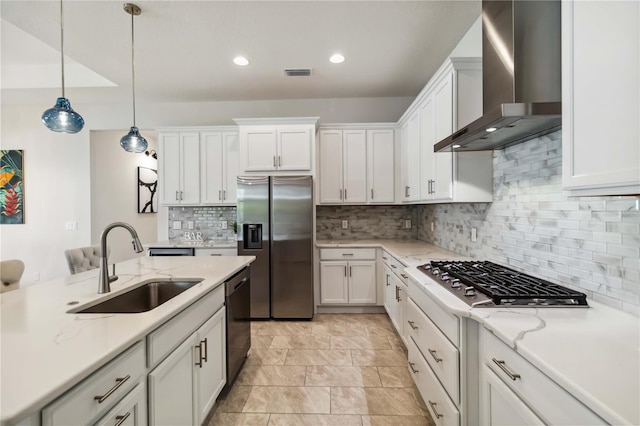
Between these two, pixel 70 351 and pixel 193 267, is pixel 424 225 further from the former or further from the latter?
pixel 70 351

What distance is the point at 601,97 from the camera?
924 mm

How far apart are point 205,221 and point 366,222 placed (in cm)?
238

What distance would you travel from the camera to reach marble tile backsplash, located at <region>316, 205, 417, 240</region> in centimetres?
412

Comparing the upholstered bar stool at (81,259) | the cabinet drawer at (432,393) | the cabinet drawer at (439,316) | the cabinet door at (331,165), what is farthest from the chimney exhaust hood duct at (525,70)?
the upholstered bar stool at (81,259)

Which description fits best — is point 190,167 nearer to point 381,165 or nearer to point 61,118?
point 61,118

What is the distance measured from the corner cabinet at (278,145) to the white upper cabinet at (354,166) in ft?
0.95

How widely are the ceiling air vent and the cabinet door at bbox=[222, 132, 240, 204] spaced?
3.72ft

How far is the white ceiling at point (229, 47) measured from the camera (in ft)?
7.43

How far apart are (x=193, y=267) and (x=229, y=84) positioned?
8.27 feet

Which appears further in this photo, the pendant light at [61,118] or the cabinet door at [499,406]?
the pendant light at [61,118]

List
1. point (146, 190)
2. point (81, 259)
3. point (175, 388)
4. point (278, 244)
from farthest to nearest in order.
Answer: point (146, 190) < point (278, 244) < point (81, 259) < point (175, 388)

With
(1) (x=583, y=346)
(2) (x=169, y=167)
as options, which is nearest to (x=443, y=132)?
(1) (x=583, y=346)

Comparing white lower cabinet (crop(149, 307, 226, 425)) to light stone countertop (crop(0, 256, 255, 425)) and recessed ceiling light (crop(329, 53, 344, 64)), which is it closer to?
light stone countertop (crop(0, 256, 255, 425))

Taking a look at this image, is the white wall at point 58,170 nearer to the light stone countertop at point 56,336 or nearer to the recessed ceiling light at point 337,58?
the recessed ceiling light at point 337,58
